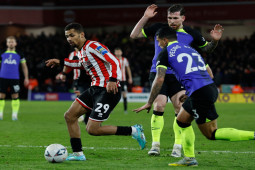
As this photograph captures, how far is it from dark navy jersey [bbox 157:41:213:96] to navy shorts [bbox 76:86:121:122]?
3.73 feet

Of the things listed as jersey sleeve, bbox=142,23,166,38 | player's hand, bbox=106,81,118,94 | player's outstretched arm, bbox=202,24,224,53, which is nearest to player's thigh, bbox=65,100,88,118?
player's hand, bbox=106,81,118,94

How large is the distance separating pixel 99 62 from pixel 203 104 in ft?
5.99

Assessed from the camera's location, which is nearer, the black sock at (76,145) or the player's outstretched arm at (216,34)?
the black sock at (76,145)

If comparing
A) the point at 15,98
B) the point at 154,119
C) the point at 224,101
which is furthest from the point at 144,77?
the point at 154,119

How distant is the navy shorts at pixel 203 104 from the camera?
641cm

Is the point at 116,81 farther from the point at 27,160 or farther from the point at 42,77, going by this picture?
the point at 42,77

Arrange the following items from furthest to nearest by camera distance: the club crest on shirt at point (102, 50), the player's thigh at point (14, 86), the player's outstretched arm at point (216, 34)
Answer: the player's thigh at point (14, 86) < the player's outstretched arm at point (216, 34) < the club crest on shirt at point (102, 50)

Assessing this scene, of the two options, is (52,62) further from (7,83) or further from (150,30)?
(7,83)

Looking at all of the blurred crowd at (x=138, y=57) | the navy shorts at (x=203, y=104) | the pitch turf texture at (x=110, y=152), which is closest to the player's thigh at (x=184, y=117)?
the navy shorts at (x=203, y=104)

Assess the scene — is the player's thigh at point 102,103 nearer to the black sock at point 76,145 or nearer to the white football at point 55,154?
the black sock at point 76,145

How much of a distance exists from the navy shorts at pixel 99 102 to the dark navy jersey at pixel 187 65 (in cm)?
114

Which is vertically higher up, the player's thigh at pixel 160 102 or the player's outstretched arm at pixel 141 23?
the player's outstretched arm at pixel 141 23

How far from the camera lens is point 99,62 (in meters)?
7.50

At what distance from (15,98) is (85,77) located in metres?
2.79
